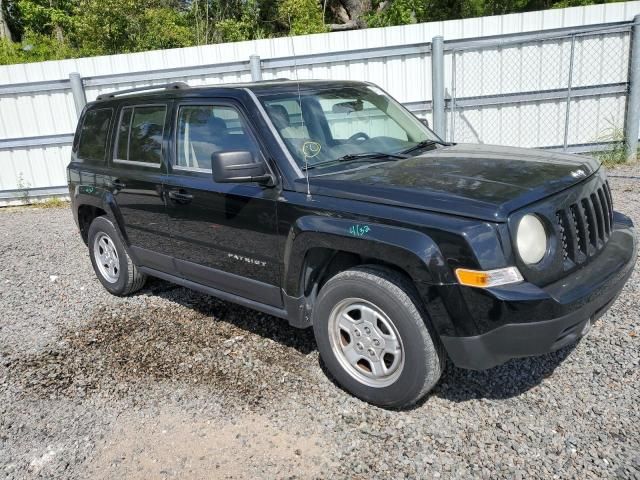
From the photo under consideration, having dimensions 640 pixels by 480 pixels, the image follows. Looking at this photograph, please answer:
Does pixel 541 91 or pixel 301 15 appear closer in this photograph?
pixel 541 91

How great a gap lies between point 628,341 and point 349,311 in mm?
2049

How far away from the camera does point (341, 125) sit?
4047 millimetres

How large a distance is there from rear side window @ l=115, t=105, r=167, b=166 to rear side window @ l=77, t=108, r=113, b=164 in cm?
27

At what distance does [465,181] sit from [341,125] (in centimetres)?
123

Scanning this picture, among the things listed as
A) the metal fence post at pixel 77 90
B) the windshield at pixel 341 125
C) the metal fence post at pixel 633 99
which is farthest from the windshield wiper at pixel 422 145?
the metal fence post at pixel 77 90

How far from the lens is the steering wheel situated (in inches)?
156

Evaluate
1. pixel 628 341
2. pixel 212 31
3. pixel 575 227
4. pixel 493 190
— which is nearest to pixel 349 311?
pixel 493 190

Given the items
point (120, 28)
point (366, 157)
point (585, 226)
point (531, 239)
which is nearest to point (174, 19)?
point (120, 28)

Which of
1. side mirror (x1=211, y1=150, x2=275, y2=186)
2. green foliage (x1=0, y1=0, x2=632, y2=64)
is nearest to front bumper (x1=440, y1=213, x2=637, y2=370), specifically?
side mirror (x1=211, y1=150, x2=275, y2=186)

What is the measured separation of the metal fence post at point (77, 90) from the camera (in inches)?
391

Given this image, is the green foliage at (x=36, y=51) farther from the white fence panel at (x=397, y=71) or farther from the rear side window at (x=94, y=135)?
the rear side window at (x=94, y=135)

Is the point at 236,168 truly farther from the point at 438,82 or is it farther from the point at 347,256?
the point at 438,82

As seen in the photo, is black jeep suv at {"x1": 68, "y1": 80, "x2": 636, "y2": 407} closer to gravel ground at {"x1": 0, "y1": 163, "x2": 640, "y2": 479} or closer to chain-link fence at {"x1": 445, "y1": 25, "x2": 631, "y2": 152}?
gravel ground at {"x1": 0, "y1": 163, "x2": 640, "y2": 479}

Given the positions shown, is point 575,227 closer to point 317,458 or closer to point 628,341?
point 628,341
